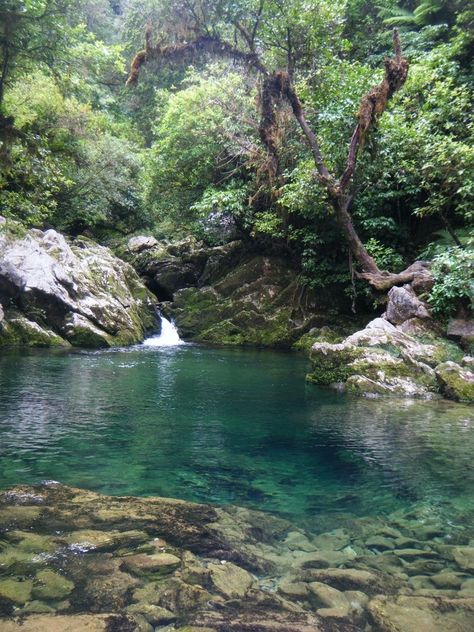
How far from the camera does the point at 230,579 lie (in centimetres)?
353

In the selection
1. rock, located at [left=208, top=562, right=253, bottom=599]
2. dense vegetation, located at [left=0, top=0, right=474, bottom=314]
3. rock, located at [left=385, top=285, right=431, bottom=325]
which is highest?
dense vegetation, located at [left=0, top=0, right=474, bottom=314]

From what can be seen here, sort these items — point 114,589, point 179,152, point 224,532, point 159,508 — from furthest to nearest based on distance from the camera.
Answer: point 179,152 → point 159,508 → point 224,532 → point 114,589

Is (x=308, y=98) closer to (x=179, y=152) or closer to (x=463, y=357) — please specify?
(x=179, y=152)

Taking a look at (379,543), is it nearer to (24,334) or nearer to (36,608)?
(36,608)

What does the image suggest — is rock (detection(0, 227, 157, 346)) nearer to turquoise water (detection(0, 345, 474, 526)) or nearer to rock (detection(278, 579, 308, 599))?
turquoise water (detection(0, 345, 474, 526))

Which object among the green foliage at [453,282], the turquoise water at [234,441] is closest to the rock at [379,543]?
the turquoise water at [234,441]

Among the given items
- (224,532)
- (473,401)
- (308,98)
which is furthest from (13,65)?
(473,401)

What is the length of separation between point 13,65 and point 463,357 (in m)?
12.0

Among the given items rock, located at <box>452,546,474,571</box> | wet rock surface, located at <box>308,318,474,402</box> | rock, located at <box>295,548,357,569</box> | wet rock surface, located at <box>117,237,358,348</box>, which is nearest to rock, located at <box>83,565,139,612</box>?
rock, located at <box>295,548,357,569</box>

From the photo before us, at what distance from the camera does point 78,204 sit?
22828mm

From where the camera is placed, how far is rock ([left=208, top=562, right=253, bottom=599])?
3.38 meters

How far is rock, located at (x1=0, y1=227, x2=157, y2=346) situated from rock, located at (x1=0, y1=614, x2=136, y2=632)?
1306cm

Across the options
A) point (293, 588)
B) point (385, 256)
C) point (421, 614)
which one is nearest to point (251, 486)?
point (293, 588)

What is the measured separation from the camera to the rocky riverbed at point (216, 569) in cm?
305
